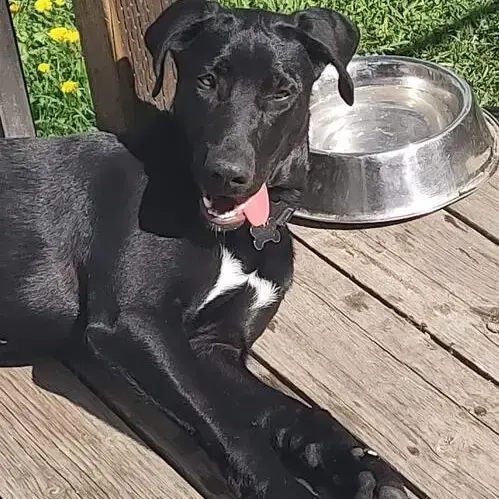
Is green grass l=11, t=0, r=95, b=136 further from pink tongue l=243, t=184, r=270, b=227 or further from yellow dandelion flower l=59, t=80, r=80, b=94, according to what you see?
pink tongue l=243, t=184, r=270, b=227

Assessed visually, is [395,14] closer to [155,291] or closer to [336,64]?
[336,64]

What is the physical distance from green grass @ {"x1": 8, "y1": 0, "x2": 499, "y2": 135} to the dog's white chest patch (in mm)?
1187

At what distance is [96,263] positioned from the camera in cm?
256

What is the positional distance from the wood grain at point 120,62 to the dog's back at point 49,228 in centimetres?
35

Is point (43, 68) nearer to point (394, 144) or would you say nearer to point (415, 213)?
point (394, 144)

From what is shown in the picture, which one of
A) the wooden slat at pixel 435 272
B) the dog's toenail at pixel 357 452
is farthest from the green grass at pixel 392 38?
the dog's toenail at pixel 357 452

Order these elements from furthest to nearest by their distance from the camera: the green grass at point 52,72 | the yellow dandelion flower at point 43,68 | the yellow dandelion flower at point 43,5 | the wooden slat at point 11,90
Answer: the yellow dandelion flower at point 43,5 → the yellow dandelion flower at point 43,68 → the green grass at point 52,72 → the wooden slat at point 11,90

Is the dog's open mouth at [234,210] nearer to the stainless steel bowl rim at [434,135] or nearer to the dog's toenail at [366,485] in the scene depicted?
the stainless steel bowl rim at [434,135]

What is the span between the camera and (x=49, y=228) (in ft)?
8.52

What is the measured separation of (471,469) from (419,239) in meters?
0.81

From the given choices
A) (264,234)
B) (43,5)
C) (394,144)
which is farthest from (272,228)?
(43,5)

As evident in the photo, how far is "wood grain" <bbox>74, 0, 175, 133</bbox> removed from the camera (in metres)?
2.82

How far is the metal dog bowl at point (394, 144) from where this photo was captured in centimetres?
305

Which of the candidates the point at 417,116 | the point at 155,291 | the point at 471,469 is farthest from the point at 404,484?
the point at 417,116
